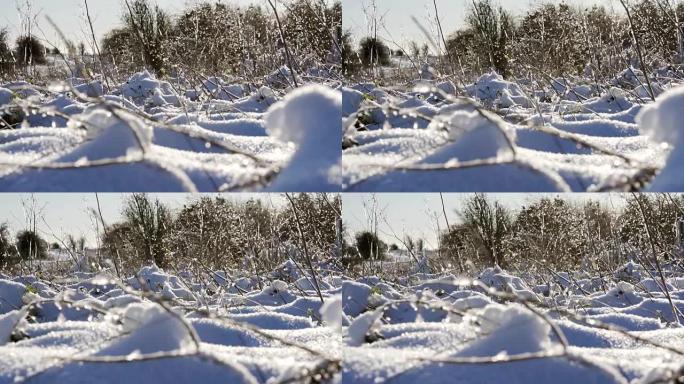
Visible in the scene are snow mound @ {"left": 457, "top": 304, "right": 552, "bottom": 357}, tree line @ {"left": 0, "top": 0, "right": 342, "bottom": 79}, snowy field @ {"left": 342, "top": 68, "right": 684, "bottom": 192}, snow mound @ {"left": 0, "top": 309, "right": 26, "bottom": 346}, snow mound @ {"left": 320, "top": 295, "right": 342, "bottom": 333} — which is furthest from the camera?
tree line @ {"left": 0, "top": 0, "right": 342, "bottom": 79}

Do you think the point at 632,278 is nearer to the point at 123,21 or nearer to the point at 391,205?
the point at 391,205

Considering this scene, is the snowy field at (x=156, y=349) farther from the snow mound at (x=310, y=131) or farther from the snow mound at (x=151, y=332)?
the snow mound at (x=310, y=131)

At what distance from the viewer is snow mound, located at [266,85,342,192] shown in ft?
2.98

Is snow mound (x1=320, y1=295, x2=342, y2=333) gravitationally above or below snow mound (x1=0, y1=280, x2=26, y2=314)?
above

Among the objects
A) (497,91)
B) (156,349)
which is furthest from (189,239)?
(156,349)

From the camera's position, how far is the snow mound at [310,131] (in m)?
0.91

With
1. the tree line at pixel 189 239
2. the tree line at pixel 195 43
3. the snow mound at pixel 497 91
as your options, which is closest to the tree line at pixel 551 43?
the snow mound at pixel 497 91

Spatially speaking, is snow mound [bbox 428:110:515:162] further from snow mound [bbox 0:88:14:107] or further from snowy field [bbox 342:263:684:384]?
snow mound [bbox 0:88:14:107]

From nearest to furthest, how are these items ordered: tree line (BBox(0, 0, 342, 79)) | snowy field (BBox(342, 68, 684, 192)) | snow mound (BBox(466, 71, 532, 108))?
1. snowy field (BBox(342, 68, 684, 192))
2. snow mound (BBox(466, 71, 532, 108))
3. tree line (BBox(0, 0, 342, 79))

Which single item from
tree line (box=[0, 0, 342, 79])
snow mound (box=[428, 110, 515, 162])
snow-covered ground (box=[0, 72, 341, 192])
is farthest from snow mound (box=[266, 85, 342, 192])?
tree line (box=[0, 0, 342, 79])

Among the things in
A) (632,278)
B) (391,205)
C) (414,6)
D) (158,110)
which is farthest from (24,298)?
(632,278)

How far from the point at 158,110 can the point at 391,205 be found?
0.78 metres

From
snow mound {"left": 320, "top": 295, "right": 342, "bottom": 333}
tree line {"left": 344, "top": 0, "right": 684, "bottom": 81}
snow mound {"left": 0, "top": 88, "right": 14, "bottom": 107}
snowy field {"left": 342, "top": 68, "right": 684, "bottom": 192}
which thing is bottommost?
snow mound {"left": 320, "top": 295, "right": 342, "bottom": 333}

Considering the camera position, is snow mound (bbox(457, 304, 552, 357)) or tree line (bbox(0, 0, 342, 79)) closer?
snow mound (bbox(457, 304, 552, 357))
